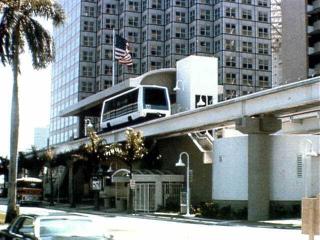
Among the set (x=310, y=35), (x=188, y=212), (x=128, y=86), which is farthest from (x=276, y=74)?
(x=188, y=212)

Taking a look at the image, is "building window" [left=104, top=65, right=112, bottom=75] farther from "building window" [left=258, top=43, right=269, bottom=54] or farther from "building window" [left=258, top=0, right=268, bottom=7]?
"building window" [left=258, top=0, right=268, bottom=7]

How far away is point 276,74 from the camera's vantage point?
13050 cm

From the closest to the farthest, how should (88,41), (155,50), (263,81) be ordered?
(263,81) < (155,50) < (88,41)

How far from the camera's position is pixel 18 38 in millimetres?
30844

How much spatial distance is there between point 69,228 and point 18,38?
21.5 meters

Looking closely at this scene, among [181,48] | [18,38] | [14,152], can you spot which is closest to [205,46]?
[181,48]

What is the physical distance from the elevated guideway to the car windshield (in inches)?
776

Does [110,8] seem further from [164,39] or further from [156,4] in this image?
[164,39]

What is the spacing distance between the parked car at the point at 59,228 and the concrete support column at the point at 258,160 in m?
23.5

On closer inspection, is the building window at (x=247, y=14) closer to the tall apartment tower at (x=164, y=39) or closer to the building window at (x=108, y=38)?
the tall apartment tower at (x=164, y=39)

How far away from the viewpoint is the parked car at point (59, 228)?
10719 millimetres

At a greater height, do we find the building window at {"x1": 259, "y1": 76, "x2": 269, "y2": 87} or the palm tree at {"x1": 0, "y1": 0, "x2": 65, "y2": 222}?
the building window at {"x1": 259, "y1": 76, "x2": 269, "y2": 87}

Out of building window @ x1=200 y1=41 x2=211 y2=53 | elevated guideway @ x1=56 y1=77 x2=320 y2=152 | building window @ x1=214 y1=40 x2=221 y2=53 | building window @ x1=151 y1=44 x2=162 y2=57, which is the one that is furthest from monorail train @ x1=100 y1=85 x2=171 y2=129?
building window @ x1=151 y1=44 x2=162 y2=57

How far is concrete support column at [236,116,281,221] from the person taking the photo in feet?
112
